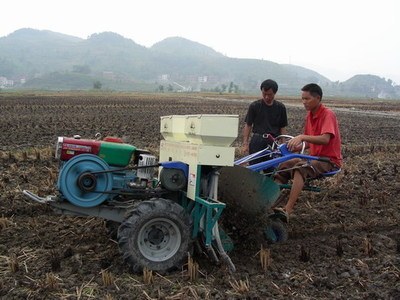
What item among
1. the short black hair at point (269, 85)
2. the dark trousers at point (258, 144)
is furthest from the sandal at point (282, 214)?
the short black hair at point (269, 85)

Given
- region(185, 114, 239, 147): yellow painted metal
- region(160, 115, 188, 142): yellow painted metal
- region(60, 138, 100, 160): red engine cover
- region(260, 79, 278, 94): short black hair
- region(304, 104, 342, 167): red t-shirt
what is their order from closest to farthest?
region(185, 114, 239, 147): yellow painted metal
region(60, 138, 100, 160): red engine cover
region(160, 115, 188, 142): yellow painted metal
region(304, 104, 342, 167): red t-shirt
region(260, 79, 278, 94): short black hair

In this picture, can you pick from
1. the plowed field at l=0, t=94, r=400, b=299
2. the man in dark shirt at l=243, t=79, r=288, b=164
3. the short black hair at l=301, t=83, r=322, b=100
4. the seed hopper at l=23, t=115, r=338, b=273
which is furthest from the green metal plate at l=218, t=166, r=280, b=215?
the man in dark shirt at l=243, t=79, r=288, b=164

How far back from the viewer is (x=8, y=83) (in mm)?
187500

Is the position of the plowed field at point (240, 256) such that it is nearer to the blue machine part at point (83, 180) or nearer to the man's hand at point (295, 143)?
the blue machine part at point (83, 180)

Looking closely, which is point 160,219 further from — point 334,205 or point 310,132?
point 334,205

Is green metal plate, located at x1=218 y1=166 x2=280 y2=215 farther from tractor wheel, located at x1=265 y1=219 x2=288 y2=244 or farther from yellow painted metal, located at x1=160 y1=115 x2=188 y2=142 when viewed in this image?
yellow painted metal, located at x1=160 y1=115 x2=188 y2=142

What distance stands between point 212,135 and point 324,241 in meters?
2.14

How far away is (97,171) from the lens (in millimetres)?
4547

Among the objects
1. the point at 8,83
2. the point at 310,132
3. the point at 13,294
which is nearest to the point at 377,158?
the point at 310,132

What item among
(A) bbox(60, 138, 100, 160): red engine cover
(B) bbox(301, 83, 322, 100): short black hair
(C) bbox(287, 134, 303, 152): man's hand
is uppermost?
(B) bbox(301, 83, 322, 100): short black hair

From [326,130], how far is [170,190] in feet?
6.34

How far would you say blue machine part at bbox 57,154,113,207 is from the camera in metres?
4.50

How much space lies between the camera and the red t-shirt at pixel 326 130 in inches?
207

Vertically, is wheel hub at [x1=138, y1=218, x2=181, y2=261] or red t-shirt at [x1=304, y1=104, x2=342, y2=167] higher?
red t-shirt at [x1=304, y1=104, x2=342, y2=167]
